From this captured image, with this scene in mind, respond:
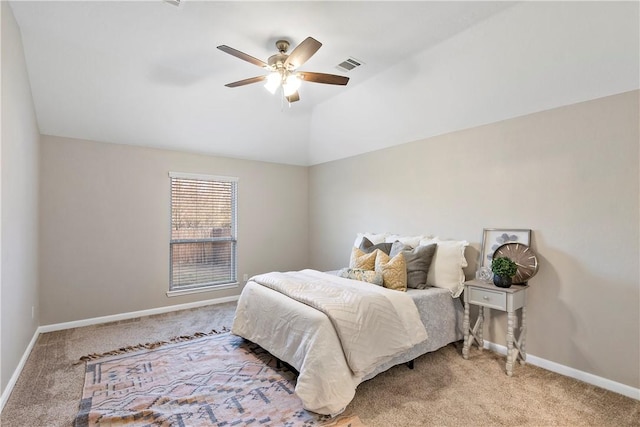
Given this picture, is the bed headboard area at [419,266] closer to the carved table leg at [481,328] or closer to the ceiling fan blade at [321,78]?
the carved table leg at [481,328]

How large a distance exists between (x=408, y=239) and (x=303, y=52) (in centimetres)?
247

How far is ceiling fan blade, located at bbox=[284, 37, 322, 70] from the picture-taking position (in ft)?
7.43

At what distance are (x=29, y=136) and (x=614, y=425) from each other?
551 centimetres

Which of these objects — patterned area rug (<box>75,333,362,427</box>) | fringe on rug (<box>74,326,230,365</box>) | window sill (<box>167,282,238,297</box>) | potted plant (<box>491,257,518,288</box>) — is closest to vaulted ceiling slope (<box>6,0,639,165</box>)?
potted plant (<box>491,257,518,288</box>)

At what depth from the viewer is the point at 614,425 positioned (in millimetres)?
2184

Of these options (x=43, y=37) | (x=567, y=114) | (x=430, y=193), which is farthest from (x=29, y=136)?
(x=567, y=114)

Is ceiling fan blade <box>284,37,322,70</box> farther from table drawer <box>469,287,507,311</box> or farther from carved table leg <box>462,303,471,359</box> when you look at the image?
carved table leg <box>462,303,471,359</box>

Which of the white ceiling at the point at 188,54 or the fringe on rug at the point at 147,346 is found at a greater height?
the white ceiling at the point at 188,54

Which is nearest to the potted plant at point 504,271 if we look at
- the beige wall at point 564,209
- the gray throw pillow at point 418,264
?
the beige wall at point 564,209

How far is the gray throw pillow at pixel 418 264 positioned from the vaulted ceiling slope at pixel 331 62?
1.47 metres

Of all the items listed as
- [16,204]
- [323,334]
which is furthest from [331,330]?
[16,204]

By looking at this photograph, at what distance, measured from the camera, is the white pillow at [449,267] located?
335 cm

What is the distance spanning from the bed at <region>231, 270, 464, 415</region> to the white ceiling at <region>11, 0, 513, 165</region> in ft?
7.45

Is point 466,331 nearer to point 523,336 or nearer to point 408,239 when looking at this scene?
point 523,336
